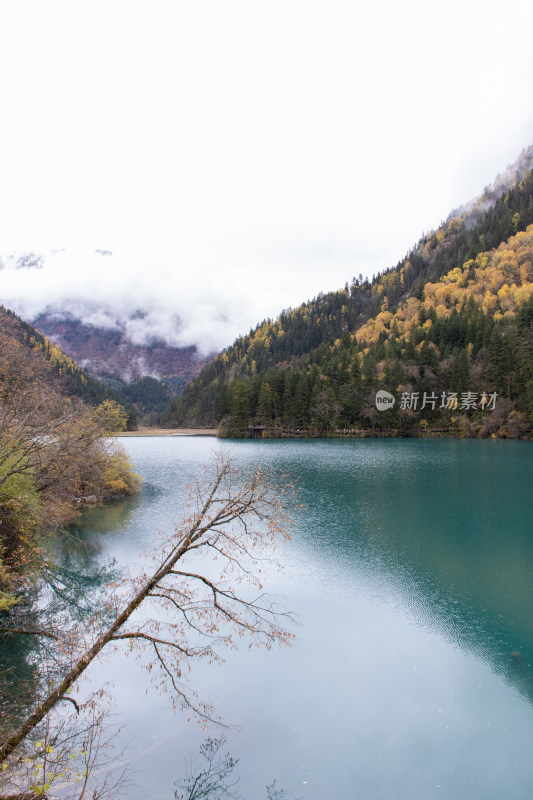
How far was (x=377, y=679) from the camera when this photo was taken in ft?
34.1

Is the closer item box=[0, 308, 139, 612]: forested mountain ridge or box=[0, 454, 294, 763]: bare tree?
box=[0, 454, 294, 763]: bare tree

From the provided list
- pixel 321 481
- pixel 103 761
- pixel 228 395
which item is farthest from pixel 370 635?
pixel 228 395

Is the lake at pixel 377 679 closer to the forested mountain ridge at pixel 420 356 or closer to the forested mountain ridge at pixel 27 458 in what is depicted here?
the forested mountain ridge at pixel 27 458

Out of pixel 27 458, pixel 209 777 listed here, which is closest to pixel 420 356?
pixel 27 458

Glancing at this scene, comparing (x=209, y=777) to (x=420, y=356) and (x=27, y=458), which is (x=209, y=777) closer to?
(x=27, y=458)

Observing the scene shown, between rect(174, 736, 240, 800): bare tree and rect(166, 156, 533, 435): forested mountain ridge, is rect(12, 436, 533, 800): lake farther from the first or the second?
rect(166, 156, 533, 435): forested mountain ridge

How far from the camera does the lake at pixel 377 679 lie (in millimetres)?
7773

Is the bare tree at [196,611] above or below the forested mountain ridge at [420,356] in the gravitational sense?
below

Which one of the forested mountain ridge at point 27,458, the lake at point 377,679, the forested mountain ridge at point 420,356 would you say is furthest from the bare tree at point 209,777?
the forested mountain ridge at point 420,356

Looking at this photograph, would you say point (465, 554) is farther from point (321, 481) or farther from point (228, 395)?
point (228, 395)

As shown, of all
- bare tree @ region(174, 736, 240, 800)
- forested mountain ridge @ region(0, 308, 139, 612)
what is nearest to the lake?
bare tree @ region(174, 736, 240, 800)

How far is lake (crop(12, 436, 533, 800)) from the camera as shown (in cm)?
777

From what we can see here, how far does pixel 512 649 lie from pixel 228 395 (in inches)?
3694

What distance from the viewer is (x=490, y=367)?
7925 cm
